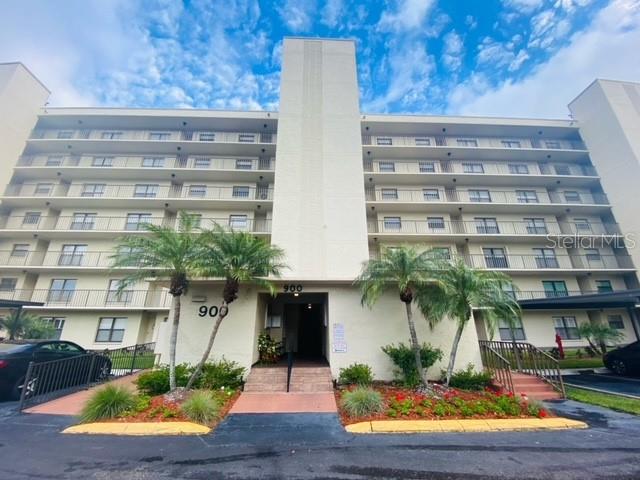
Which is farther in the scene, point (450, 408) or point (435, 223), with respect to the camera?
point (435, 223)

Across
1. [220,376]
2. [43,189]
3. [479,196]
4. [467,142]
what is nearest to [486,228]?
[479,196]

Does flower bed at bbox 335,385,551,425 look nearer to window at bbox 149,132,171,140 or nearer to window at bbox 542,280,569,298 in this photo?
window at bbox 542,280,569,298

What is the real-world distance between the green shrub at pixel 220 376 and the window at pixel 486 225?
65.2 ft

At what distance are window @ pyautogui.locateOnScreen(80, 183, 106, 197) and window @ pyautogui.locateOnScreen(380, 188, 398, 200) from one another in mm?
23101

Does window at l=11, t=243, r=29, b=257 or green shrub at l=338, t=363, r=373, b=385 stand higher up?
window at l=11, t=243, r=29, b=257

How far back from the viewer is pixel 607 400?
24.3ft

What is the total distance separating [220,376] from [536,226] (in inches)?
976

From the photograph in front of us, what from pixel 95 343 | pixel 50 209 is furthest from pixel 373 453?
pixel 50 209

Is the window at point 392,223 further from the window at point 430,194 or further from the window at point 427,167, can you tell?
the window at point 427,167

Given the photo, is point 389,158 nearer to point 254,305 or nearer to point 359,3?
point 359,3

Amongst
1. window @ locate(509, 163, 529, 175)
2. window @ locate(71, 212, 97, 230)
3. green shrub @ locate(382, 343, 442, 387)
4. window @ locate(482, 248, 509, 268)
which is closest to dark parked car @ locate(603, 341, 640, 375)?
window @ locate(482, 248, 509, 268)

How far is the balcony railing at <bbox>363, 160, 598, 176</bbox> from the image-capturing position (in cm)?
2142

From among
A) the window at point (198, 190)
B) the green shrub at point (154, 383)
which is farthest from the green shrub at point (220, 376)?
the window at point (198, 190)

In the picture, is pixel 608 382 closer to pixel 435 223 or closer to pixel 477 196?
pixel 435 223
